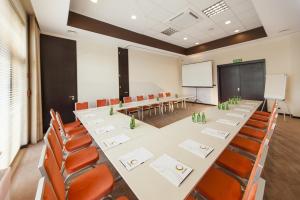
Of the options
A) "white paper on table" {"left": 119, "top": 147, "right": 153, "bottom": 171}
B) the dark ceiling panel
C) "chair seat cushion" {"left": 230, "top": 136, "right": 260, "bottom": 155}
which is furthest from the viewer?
the dark ceiling panel

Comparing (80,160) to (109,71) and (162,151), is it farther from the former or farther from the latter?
(109,71)

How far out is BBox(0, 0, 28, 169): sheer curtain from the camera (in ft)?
6.93

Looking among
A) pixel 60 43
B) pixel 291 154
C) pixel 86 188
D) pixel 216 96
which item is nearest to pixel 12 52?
pixel 60 43

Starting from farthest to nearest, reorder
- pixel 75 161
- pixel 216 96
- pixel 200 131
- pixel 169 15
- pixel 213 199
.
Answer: pixel 216 96
pixel 169 15
pixel 200 131
pixel 75 161
pixel 213 199

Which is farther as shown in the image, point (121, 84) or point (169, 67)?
point (169, 67)

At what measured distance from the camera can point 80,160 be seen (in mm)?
1725

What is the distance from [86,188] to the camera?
127cm

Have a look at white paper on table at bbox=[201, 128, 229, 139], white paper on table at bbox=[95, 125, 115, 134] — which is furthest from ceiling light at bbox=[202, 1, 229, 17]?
white paper on table at bbox=[95, 125, 115, 134]

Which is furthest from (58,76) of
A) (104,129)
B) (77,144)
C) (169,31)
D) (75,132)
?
(169,31)

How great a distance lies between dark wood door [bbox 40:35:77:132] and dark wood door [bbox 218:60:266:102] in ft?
23.2

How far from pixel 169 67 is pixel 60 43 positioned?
576 cm

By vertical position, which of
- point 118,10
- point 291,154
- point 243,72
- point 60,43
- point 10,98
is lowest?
point 291,154

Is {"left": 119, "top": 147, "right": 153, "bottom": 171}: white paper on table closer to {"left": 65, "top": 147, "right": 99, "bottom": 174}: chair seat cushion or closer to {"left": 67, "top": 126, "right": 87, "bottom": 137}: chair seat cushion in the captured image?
{"left": 65, "top": 147, "right": 99, "bottom": 174}: chair seat cushion

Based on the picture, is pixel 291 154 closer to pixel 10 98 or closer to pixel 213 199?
pixel 213 199
